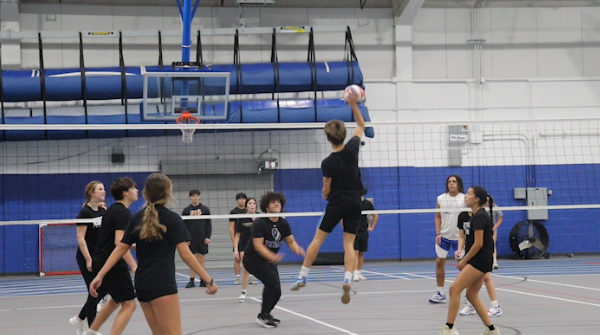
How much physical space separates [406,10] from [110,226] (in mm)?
13324

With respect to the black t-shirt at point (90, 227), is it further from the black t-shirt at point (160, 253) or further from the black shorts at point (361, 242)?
the black shorts at point (361, 242)

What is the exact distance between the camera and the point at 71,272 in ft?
56.1

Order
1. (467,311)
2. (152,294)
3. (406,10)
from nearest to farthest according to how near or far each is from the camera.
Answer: (152,294), (467,311), (406,10)

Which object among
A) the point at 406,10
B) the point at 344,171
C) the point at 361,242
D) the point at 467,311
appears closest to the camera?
the point at 344,171

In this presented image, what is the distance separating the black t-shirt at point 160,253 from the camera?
520 centimetres

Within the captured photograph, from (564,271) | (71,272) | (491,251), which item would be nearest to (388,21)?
(564,271)

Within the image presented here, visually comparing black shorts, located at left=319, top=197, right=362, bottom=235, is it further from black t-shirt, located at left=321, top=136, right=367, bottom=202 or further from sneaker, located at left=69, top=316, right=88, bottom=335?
sneaker, located at left=69, top=316, right=88, bottom=335

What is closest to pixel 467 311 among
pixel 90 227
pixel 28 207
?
pixel 90 227

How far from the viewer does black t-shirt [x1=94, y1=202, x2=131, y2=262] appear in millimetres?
6566

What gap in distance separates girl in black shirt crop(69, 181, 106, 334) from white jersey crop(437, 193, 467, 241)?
485 cm

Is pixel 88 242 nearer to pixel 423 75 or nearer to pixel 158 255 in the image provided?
pixel 158 255

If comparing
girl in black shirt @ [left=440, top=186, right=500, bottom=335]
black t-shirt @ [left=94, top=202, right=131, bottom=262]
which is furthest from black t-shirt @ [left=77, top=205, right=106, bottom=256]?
girl in black shirt @ [left=440, top=186, right=500, bottom=335]

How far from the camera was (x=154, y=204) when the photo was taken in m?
5.37

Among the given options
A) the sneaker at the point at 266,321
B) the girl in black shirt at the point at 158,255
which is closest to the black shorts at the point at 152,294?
the girl in black shirt at the point at 158,255
